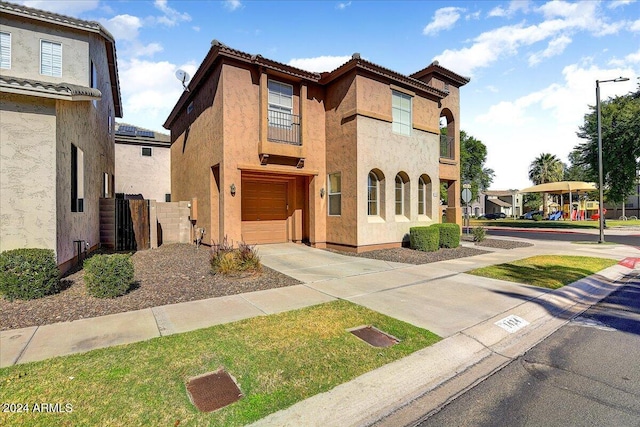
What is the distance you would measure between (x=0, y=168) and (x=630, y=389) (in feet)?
36.4

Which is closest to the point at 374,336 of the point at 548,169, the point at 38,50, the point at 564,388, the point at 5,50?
the point at 564,388

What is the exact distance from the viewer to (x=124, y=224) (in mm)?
12586

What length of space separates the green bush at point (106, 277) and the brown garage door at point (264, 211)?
7.42 meters

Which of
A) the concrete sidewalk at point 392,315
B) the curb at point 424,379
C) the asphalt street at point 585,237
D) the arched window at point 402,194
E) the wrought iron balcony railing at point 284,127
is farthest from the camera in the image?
the asphalt street at point 585,237

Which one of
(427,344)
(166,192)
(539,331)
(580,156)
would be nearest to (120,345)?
(427,344)

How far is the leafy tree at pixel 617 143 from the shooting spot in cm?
2259

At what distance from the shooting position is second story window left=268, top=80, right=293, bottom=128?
12.6 m

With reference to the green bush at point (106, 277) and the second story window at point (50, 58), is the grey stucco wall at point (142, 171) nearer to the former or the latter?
the second story window at point (50, 58)

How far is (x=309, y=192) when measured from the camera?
14039 millimetres

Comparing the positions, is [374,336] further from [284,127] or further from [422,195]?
[422,195]

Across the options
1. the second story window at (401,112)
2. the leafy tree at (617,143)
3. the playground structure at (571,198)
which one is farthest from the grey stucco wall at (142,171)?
the playground structure at (571,198)

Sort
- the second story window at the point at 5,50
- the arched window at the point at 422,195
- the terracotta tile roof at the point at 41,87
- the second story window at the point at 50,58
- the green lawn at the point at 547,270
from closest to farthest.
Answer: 1. the terracotta tile roof at the point at 41,87
2. the green lawn at the point at 547,270
3. the second story window at the point at 5,50
4. the second story window at the point at 50,58
5. the arched window at the point at 422,195

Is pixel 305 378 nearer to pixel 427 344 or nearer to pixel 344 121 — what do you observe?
pixel 427 344

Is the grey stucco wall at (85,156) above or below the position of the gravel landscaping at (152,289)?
above
